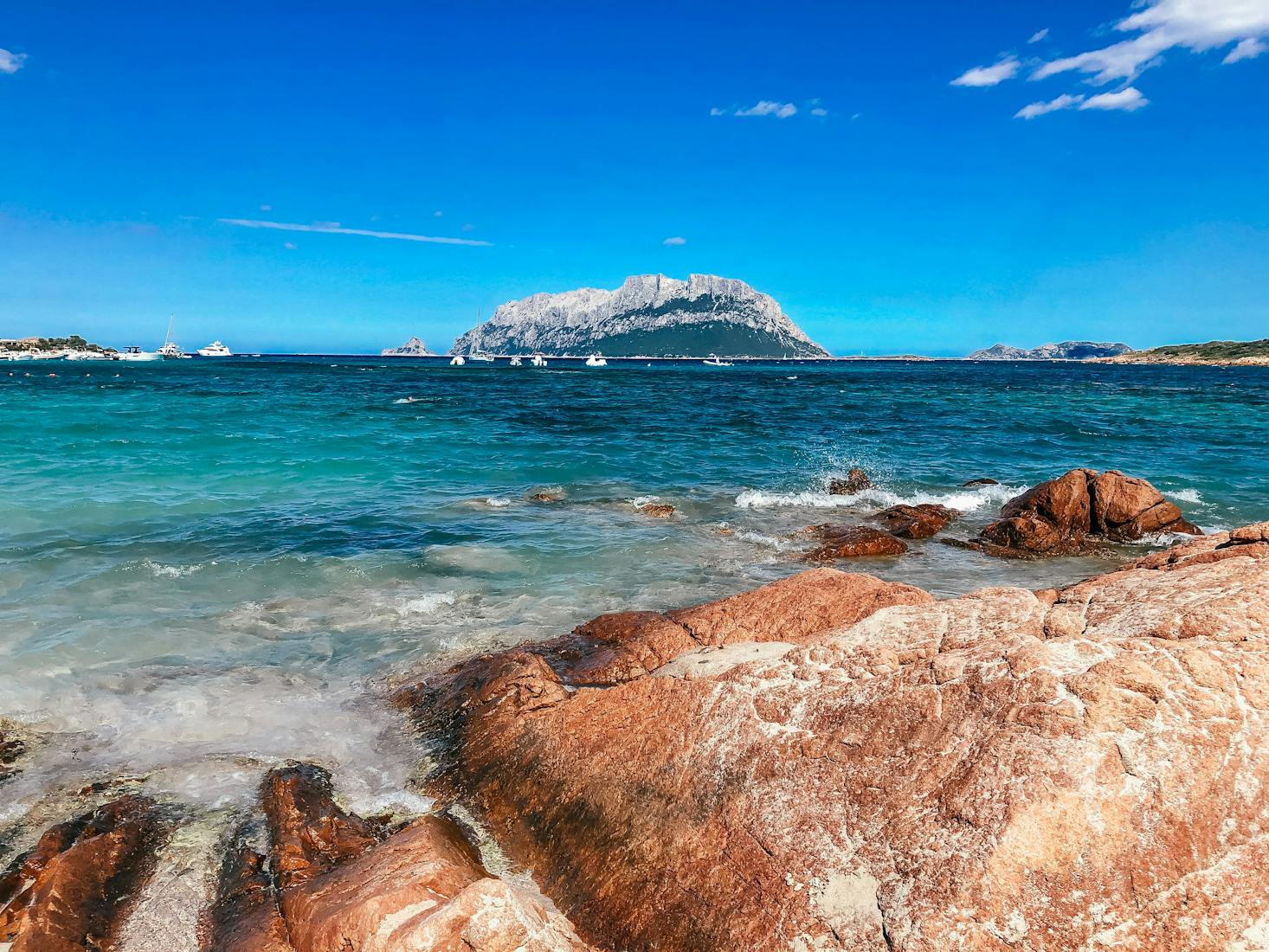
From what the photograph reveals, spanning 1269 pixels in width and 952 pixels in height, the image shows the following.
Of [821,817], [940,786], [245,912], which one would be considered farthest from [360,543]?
[940,786]

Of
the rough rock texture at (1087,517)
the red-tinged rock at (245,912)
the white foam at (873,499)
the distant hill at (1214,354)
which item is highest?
the distant hill at (1214,354)

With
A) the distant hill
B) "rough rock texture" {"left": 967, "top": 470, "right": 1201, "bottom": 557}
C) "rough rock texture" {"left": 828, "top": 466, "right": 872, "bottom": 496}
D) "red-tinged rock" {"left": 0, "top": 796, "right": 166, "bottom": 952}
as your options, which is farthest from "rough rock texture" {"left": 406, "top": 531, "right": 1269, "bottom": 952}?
the distant hill

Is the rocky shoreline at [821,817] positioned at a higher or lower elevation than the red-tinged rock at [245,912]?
higher

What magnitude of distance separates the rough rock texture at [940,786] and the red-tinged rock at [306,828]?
33.4 inches

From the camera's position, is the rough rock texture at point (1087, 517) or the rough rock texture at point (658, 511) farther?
the rough rock texture at point (658, 511)

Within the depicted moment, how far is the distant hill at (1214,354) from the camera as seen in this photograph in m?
139

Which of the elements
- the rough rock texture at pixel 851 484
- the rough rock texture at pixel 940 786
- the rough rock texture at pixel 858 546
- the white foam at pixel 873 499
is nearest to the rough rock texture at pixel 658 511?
the white foam at pixel 873 499

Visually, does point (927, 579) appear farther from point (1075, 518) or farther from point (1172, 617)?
point (1172, 617)

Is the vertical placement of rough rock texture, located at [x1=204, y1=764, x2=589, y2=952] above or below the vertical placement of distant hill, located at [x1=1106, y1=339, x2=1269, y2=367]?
below

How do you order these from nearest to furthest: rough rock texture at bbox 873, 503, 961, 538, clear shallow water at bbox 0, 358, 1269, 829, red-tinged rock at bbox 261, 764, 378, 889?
Answer: 1. red-tinged rock at bbox 261, 764, 378, 889
2. clear shallow water at bbox 0, 358, 1269, 829
3. rough rock texture at bbox 873, 503, 961, 538

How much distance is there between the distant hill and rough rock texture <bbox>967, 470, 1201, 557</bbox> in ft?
512

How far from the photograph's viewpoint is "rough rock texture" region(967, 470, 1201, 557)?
13.4m

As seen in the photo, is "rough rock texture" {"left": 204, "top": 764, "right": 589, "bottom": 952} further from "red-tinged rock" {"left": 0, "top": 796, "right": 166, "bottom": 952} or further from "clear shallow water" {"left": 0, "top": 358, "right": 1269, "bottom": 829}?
"clear shallow water" {"left": 0, "top": 358, "right": 1269, "bottom": 829}

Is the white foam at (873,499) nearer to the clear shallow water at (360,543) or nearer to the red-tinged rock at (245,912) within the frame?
the clear shallow water at (360,543)
